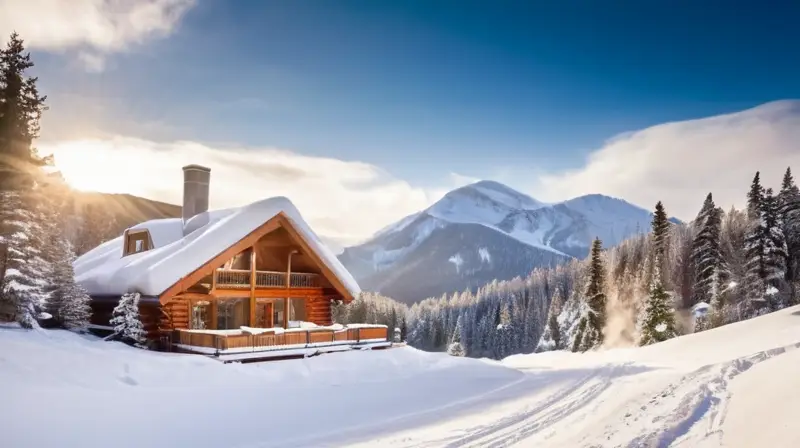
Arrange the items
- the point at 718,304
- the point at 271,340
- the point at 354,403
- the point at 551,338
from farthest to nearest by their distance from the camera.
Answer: the point at 551,338 → the point at 718,304 → the point at 271,340 → the point at 354,403

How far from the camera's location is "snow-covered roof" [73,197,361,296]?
19641mm

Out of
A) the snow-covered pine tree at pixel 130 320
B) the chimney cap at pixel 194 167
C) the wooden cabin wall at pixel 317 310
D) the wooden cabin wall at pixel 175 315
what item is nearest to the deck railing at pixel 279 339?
the wooden cabin wall at pixel 175 315

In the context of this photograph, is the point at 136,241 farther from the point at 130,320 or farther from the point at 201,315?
the point at 130,320

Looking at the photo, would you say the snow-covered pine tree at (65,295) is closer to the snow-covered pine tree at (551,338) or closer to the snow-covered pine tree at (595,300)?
the snow-covered pine tree at (595,300)

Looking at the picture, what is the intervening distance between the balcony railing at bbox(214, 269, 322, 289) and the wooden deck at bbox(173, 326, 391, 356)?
3.28m

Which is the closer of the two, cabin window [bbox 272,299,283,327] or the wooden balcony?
the wooden balcony

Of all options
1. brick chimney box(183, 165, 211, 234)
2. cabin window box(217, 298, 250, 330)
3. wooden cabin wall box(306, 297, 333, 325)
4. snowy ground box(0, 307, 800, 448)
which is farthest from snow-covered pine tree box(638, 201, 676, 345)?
brick chimney box(183, 165, 211, 234)

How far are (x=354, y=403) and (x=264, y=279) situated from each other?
32.3ft

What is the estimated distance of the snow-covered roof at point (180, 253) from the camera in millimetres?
19641

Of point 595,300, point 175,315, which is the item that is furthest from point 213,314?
point 595,300

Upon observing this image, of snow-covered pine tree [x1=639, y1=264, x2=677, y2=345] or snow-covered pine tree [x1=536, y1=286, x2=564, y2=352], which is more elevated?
snow-covered pine tree [x1=639, y1=264, x2=677, y2=345]

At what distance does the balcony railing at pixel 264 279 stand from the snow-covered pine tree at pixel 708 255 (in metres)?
40.3

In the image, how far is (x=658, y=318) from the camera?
138 feet

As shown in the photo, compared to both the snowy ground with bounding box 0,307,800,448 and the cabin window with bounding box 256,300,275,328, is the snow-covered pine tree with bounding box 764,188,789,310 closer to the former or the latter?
the snowy ground with bounding box 0,307,800,448
